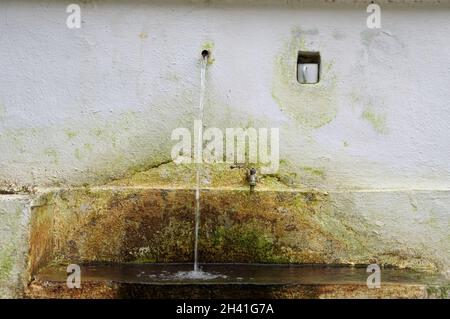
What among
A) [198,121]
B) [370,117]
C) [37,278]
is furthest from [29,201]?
[370,117]

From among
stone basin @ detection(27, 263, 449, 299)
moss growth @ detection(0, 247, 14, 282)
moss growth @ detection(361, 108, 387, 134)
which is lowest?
stone basin @ detection(27, 263, 449, 299)

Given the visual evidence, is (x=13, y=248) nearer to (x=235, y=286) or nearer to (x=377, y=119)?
(x=235, y=286)

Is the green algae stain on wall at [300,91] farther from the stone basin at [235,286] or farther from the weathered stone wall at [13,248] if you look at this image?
the weathered stone wall at [13,248]

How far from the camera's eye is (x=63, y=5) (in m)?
4.19

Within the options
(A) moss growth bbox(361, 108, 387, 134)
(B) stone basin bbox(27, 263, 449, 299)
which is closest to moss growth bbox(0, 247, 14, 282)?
(B) stone basin bbox(27, 263, 449, 299)

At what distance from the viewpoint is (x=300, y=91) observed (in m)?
4.23

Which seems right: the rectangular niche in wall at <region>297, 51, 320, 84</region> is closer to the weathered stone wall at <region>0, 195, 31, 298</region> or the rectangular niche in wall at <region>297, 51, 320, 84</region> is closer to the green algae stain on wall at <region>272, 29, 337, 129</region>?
the green algae stain on wall at <region>272, 29, 337, 129</region>

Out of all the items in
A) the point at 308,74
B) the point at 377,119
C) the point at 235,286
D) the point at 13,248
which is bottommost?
the point at 235,286

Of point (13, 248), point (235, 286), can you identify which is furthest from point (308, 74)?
point (13, 248)

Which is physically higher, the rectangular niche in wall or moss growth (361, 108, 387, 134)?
the rectangular niche in wall

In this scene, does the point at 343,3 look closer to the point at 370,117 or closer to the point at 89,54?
the point at 370,117

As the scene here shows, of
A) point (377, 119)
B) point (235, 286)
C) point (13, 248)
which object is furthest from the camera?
point (377, 119)

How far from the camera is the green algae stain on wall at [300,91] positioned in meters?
4.22

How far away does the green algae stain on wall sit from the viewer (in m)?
4.22
